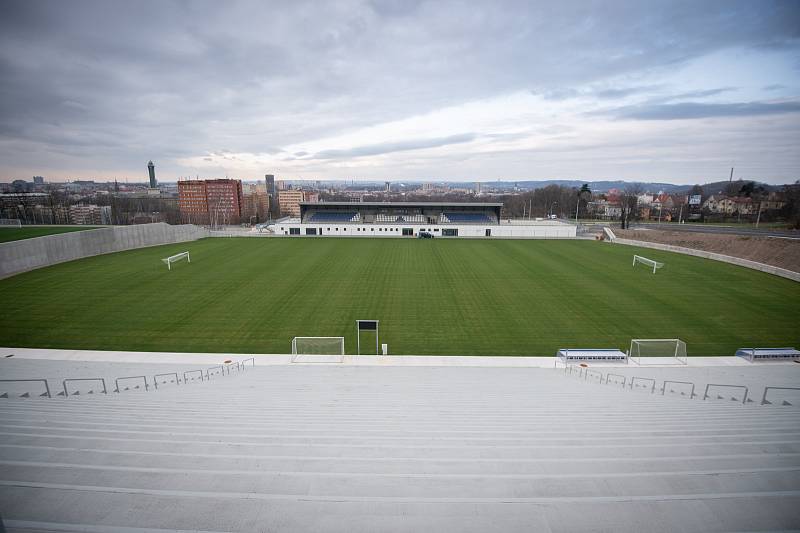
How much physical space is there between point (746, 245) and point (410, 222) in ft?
139

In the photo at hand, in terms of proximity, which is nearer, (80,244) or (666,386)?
(666,386)

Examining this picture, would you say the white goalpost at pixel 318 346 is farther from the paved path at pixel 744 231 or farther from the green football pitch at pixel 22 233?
the paved path at pixel 744 231

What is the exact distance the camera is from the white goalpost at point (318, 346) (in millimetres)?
17500

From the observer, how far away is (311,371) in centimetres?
1502

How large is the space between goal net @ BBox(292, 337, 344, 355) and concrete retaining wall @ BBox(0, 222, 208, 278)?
28885 mm

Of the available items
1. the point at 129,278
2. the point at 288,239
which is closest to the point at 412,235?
the point at 288,239

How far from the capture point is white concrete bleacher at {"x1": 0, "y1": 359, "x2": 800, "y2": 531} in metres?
4.68

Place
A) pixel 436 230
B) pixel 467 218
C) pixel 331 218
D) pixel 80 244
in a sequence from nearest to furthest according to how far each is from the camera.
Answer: pixel 80 244 < pixel 436 230 < pixel 331 218 < pixel 467 218

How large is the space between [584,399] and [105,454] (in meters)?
11.9

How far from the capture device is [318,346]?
58.0 feet

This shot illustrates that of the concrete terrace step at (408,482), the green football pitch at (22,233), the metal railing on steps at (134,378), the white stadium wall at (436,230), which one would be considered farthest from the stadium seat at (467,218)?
the concrete terrace step at (408,482)

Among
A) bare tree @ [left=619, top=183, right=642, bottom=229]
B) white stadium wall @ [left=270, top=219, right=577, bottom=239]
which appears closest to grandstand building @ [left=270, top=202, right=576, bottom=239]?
white stadium wall @ [left=270, top=219, right=577, bottom=239]

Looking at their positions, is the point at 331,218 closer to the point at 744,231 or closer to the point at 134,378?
the point at 134,378

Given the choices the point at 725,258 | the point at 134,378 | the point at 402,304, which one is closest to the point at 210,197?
the point at 402,304
